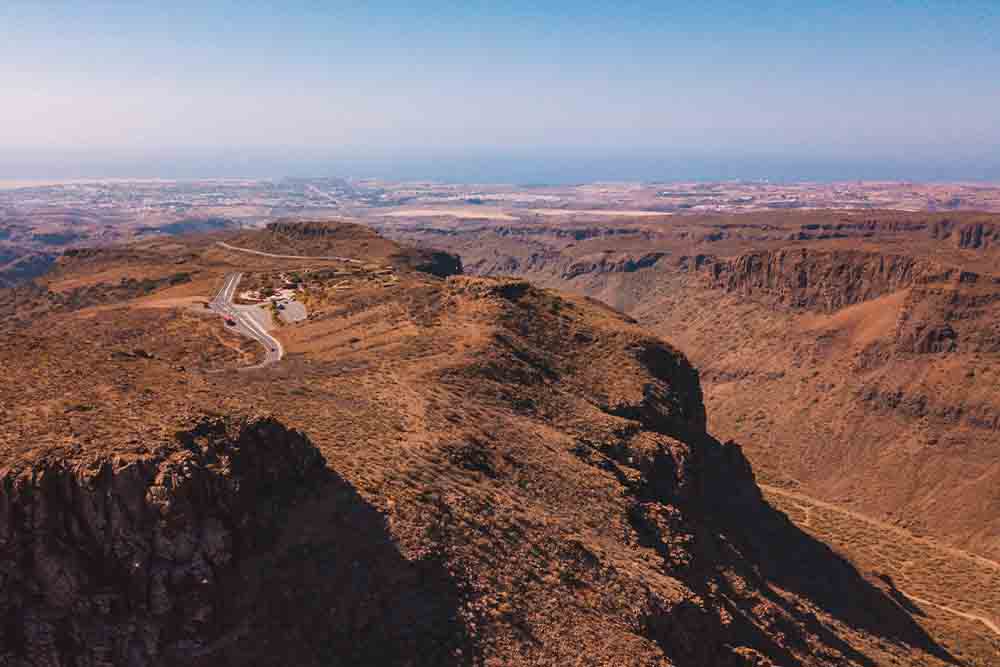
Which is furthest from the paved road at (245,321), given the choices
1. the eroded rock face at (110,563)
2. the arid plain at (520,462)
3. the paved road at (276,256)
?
the eroded rock face at (110,563)

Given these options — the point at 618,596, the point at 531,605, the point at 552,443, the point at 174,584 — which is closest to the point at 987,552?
the point at 552,443

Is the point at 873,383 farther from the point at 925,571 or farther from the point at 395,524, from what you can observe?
the point at 395,524

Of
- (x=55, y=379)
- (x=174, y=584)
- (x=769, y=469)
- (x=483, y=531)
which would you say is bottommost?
(x=769, y=469)

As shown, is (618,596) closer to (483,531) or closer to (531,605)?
(531,605)

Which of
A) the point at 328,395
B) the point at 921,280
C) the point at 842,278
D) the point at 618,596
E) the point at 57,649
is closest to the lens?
the point at 57,649

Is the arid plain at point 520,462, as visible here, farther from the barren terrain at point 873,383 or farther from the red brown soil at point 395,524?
the barren terrain at point 873,383

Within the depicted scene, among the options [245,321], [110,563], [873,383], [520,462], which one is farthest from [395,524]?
[873,383]

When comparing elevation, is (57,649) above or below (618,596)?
above
